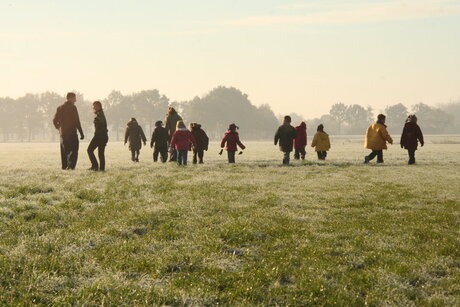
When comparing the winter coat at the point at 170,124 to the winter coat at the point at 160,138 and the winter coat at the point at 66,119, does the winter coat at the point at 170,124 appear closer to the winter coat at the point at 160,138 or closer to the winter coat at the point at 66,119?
the winter coat at the point at 160,138

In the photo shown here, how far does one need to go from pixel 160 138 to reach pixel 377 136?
10639 mm

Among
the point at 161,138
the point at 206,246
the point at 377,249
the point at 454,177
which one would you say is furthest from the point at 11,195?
the point at 454,177

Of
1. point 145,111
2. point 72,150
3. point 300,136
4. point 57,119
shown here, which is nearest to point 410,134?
point 300,136

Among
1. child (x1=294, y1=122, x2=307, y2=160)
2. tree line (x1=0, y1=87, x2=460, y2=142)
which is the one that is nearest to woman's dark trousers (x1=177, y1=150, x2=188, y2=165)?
child (x1=294, y1=122, x2=307, y2=160)

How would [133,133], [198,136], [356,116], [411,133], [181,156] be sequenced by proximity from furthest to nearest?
[356,116] → [133,133] → [198,136] → [411,133] → [181,156]

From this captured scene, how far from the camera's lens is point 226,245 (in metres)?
7.38

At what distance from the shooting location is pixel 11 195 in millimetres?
11133

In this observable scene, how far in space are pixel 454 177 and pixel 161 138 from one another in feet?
43.9

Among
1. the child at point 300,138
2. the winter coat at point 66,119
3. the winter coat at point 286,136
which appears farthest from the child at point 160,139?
the child at point 300,138

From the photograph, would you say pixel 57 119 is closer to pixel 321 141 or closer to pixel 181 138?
pixel 181 138

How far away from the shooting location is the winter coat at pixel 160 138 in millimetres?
22781

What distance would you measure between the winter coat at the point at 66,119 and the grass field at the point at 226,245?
456cm

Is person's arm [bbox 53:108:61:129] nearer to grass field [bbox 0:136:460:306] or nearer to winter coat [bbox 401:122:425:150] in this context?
grass field [bbox 0:136:460:306]

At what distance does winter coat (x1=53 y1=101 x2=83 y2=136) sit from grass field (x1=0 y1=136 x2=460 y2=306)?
4.56 m
